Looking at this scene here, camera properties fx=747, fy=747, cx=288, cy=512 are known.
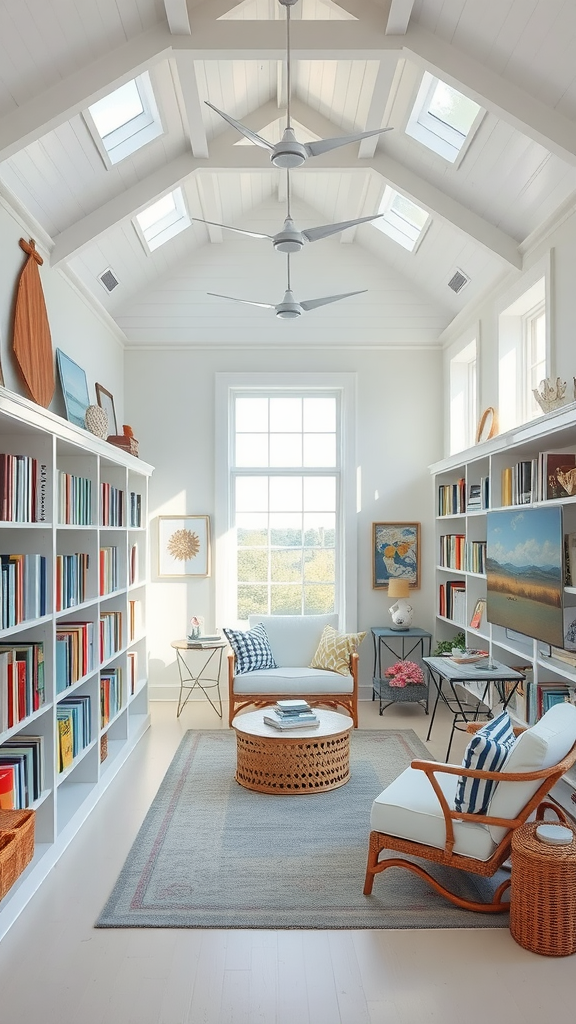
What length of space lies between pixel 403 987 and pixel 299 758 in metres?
1.96

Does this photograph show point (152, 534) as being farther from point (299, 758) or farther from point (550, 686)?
point (550, 686)

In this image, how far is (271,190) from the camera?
23.0 feet

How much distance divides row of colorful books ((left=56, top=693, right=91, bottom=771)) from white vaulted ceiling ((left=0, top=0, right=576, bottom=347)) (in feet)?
9.35

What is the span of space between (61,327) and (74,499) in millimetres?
1582

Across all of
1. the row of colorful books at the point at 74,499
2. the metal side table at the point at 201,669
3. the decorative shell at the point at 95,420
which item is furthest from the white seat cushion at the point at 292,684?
the decorative shell at the point at 95,420

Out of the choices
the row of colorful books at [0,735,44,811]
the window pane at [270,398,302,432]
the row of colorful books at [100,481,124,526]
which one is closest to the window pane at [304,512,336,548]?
the window pane at [270,398,302,432]

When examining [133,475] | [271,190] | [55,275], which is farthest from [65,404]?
Result: [271,190]

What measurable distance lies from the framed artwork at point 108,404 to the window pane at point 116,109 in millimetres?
2003

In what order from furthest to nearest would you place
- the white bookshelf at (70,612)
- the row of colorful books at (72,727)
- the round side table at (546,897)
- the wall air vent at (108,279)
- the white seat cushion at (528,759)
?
the wall air vent at (108,279), the row of colorful books at (72,727), the white bookshelf at (70,612), the white seat cushion at (528,759), the round side table at (546,897)

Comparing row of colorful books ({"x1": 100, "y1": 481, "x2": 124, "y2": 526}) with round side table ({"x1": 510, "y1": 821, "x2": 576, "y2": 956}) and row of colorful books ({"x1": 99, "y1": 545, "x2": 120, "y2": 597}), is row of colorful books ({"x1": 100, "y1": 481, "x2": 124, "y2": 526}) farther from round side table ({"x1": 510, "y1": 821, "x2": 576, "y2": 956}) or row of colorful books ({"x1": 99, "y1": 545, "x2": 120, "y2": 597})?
round side table ({"x1": 510, "y1": 821, "x2": 576, "y2": 956})

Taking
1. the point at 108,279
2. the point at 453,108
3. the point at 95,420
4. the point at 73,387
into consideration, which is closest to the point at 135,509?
the point at 95,420

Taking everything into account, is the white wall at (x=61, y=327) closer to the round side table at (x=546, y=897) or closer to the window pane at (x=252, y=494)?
the window pane at (x=252, y=494)

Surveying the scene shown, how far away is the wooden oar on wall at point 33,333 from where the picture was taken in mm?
4258

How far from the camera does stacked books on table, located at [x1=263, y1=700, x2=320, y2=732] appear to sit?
4641mm
